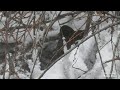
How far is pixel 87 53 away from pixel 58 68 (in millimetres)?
268

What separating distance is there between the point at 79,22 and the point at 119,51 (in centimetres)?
71

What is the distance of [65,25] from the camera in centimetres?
279

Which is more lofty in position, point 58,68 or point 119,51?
point 119,51
